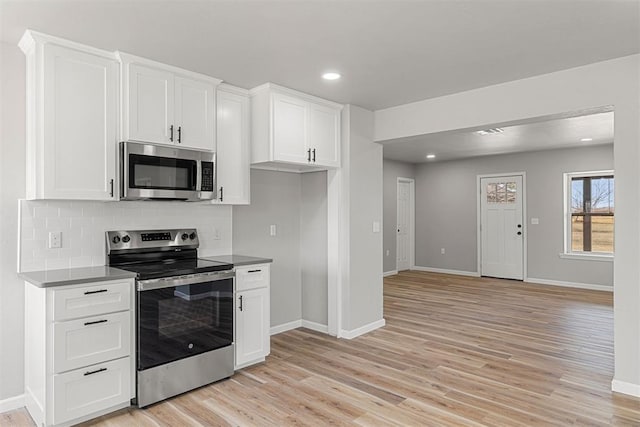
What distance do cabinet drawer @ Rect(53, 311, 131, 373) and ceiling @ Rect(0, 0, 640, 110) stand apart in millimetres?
1792

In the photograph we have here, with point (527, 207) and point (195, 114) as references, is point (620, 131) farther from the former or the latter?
point (527, 207)

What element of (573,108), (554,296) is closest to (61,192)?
(573,108)

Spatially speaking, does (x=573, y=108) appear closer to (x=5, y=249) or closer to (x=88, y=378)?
(x=88, y=378)

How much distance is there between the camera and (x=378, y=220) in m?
4.69

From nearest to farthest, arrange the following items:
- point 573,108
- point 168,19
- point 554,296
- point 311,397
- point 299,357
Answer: point 168,19
point 311,397
point 573,108
point 299,357
point 554,296

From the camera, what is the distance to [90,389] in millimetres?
2555

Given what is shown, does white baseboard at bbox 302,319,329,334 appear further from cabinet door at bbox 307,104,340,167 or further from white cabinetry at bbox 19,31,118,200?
white cabinetry at bbox 19,31,118,200

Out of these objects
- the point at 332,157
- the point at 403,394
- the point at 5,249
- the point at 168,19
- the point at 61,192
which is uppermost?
the point at 168,19

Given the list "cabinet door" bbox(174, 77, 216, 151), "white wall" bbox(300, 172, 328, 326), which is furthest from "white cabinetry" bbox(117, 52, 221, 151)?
"white wall" bbox(300, 172, 328, 326)

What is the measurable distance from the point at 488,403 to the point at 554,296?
432 centimetres

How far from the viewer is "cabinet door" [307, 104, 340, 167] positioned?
4031 mm

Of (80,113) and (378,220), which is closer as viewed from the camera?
(80,113)

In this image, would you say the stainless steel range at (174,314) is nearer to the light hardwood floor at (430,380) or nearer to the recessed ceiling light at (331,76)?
the light hardwood floor at (430,380)

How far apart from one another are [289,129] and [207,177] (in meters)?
0.93
